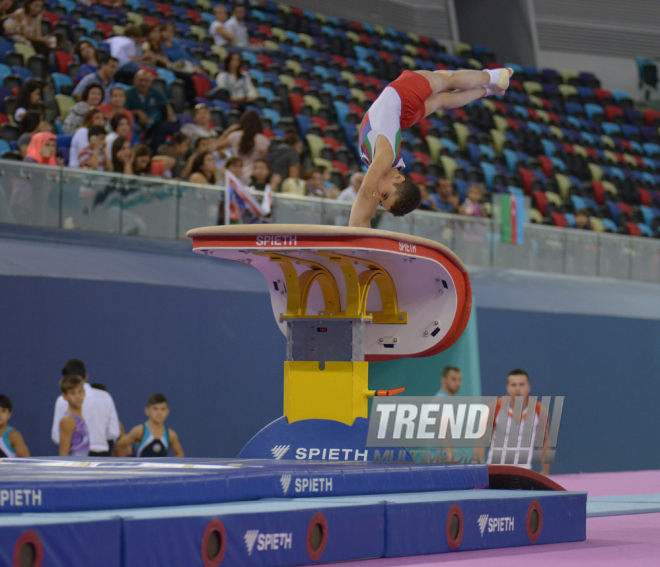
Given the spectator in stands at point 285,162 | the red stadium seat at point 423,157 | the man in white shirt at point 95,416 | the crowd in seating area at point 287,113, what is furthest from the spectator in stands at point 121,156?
the red stadium seat at point 423,157

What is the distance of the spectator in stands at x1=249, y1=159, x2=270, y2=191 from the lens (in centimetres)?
930

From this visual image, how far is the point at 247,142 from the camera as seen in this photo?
980 cm

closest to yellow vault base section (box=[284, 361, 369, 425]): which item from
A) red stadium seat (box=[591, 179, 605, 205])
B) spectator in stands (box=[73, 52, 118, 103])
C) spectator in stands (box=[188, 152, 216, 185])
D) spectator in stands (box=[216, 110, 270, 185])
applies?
spectator in stands (box=[188, 152, 216, 185])

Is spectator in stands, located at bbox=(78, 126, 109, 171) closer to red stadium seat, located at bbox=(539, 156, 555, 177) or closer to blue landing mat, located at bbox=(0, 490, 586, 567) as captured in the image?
blue landing mat, located at bbox=(0, 490, 586, 567)

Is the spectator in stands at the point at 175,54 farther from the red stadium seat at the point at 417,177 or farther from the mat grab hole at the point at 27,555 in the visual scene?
the mat grab hole at the point at 27,555

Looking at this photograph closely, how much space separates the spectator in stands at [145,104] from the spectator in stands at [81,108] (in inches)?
18.8

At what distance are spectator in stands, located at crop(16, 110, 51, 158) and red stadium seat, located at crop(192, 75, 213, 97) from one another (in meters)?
3.42

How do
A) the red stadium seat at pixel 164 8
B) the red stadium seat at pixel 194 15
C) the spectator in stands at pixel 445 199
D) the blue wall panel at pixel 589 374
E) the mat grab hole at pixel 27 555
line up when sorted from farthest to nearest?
the red stadium seat at pixel 194 15 → the red stadium seat at pixel 164 8 → the spectator in stands at pixel 445 199 → the blue wall panel at pixel 589 374 → the mat grab hole at pixel 27 555

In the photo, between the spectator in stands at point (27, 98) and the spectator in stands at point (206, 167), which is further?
the spectator in stands at point (27, 98)

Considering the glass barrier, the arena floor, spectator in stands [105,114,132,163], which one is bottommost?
the arena floor

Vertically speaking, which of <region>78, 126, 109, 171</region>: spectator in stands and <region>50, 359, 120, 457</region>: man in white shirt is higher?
<region>78, 126, 109, 171</region>: spectator in stands

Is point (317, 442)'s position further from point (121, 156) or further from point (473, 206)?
point (473, 206)

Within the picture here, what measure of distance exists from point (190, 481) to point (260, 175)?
6.12 m

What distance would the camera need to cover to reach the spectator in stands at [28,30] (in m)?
10.9
